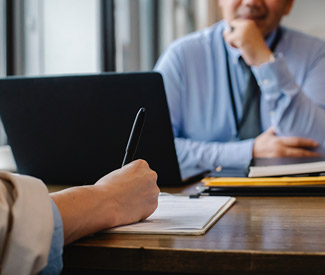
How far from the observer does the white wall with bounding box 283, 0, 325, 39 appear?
4.03m

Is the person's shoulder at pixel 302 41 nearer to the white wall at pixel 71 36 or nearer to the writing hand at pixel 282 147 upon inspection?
the writing hand at pixel 282 147

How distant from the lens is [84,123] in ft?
3.51

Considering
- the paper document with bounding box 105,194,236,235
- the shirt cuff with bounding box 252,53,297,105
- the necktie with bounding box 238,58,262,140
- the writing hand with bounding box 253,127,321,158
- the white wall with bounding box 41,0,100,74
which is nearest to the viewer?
the paper document with bounding box 105,194,236,235

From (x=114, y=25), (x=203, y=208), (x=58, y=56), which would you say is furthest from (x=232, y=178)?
(x=114, y=25)

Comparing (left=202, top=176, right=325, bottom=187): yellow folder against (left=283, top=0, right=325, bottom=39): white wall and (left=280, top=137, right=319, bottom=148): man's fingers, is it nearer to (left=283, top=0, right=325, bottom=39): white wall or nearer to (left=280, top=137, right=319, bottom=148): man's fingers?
(left=280, top=137, right=319, bottom=148): man's fingers

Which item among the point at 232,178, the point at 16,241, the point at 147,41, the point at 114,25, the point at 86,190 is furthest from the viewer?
the point at 147,41

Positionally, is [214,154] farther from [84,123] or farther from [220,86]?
[84,123]

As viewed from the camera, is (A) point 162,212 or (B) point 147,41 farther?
(B) point 147,41

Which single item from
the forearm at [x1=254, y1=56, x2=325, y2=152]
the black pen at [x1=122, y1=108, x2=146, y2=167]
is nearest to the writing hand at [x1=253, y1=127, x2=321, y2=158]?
the forearm at [x1=254, y1=56, x2=325, y2=152]

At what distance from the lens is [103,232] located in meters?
0.66

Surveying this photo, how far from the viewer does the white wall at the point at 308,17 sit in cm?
403

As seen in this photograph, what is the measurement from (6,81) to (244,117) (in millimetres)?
942

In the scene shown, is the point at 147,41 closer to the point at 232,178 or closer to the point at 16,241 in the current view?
the point at 232,178

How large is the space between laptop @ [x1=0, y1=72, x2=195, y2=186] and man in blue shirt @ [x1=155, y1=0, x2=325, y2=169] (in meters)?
0.60
